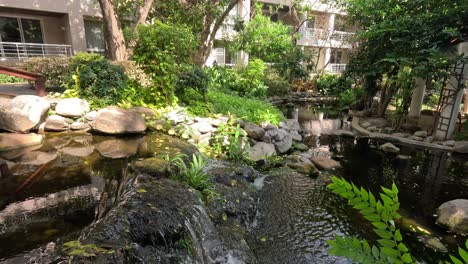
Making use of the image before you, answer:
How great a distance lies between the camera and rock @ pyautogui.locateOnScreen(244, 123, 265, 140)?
876cm

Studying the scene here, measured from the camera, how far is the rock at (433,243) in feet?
15.8

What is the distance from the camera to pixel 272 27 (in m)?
18.4

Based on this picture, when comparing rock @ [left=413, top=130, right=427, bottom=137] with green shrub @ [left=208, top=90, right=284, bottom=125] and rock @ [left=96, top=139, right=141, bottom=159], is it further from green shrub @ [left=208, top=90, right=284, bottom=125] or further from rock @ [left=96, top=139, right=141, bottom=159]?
rock @ [left=96, top=139, right=141, bottom=159]

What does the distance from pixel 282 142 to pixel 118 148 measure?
4902 mm

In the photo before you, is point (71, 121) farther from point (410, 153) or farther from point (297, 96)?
point (297, 96)

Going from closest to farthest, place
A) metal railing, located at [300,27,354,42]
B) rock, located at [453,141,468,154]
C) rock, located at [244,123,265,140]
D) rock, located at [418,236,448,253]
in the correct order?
rock, located at [418,236,448,253]
rock, located at [244,123,265,140]
rock, located at [453,141,468,154]
metal railing, located at [300,27,354,42]

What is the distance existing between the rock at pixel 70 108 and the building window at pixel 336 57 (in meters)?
26.7

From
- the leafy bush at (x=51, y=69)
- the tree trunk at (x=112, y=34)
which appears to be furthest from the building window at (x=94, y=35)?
the tree trunk at (x=112, y=34)

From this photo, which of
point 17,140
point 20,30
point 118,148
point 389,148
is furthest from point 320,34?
point 17,140

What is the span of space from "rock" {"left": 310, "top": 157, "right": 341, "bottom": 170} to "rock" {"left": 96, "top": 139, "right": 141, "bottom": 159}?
190 inches

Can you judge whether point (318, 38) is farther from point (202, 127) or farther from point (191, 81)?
point (202, 127)

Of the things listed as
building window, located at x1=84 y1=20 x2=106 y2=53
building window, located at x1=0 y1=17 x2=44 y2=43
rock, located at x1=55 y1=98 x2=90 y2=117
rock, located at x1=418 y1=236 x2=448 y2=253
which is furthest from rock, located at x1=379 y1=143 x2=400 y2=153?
building window, located at x1=0 y1=17 x2=44 y2=43

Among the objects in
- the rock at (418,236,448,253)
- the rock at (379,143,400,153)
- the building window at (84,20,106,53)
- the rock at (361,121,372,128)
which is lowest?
the rock at (418,236,448,253)

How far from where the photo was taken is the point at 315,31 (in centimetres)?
2553
